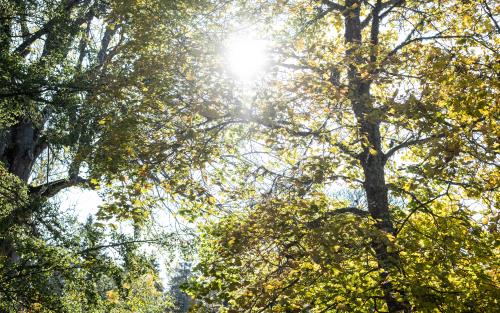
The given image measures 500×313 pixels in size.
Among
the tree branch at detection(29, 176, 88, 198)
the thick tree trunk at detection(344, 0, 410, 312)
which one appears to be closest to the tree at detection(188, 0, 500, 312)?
the thick tree trunk at detection(344, 0, 410, 312)

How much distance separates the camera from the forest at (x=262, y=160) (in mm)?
6586

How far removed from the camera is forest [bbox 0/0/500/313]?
659 cm

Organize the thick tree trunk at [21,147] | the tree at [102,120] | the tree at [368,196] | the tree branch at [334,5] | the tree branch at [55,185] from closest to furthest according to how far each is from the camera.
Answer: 1. the tree at [368,196]
2. the tree at [102,120]
3. the tree branch at [334,5]
4. the thick tree trunk at [21,147]
5. the tree branch at [55,185]

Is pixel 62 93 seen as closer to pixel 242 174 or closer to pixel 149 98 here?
pixel 149 98

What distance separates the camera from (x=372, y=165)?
8.66m

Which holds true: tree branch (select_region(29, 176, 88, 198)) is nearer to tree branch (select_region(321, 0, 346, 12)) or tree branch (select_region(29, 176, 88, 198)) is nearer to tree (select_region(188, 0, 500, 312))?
tree (select_region(188, 0, 500, 312))

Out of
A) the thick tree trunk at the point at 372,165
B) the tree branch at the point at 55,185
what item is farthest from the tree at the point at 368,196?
the tree branch at the point at 55,185

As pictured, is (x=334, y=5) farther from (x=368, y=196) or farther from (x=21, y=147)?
(x=21, y=147)

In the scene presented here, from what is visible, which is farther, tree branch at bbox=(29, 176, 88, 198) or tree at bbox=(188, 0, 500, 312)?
tree branch at bbox=(29, 176, 88, 198)

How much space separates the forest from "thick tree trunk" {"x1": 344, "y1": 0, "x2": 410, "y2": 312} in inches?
1.6

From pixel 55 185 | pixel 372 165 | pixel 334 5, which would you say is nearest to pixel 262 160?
pixel 372 165

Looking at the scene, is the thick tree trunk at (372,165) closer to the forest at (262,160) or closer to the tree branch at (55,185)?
the forest at (262,160)

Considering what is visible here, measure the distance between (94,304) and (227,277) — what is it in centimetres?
388

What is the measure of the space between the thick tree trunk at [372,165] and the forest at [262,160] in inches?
1.6
